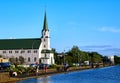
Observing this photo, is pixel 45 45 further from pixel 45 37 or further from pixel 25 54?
pixel 25 54

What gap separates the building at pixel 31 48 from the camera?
17475cm

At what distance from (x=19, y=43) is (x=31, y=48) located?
7.76 meters

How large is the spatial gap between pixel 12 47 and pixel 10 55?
4.04m

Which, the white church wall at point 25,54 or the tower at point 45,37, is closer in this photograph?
the white church wall at point 25,54

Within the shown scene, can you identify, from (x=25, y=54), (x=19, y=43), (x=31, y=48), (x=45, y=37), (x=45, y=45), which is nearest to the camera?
(x=31, y=48)

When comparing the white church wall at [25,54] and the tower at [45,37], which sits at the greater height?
the tower at [45,37]

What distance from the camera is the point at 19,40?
18088 centimetres

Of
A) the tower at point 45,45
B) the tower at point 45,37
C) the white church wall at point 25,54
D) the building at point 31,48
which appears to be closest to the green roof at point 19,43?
the building at point 31,48

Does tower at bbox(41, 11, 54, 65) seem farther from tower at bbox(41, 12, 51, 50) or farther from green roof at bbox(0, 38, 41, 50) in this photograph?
green roof at bbox(0, 38, 41, 50)

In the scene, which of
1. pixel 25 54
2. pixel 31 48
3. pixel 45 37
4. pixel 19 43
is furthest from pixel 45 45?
pixel 19 43

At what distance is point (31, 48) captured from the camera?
578 feet

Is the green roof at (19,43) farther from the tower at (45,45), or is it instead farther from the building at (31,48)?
the tower at (45,45)

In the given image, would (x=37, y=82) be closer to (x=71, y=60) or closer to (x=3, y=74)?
(x=3, y=74)

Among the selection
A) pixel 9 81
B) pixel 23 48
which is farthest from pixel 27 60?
pixel 9 81
